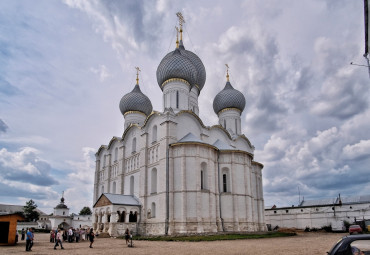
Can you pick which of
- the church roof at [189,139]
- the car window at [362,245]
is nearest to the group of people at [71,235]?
the church roof at [189,139]

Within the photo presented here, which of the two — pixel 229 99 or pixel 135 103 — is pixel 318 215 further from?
pixel 135 103

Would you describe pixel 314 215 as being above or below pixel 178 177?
below

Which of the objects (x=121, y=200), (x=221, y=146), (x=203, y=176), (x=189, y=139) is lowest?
(x=121, y=200)

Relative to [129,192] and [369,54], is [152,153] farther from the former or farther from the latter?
[369,54]

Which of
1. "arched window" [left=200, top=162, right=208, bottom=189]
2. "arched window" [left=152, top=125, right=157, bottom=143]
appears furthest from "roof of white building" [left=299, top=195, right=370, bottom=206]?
"arched window" [left=152, top=125, right=157, bottom=143]

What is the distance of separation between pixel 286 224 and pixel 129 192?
22513 mm

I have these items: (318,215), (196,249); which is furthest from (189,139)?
(318,215)

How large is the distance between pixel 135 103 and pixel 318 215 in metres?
27.0

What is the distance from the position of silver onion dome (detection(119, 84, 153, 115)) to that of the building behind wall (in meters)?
23.1

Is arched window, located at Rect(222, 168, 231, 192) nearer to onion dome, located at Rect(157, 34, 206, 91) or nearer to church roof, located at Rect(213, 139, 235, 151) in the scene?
church roof, located at Rect(213, 139, 235, 151)

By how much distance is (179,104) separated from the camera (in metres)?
31.5

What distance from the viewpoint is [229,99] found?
37.7 metres

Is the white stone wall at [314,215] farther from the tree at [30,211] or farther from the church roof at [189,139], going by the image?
the tree at [30,211]

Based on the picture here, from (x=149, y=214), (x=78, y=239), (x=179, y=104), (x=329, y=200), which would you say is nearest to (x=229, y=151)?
(x=179, y=104)
